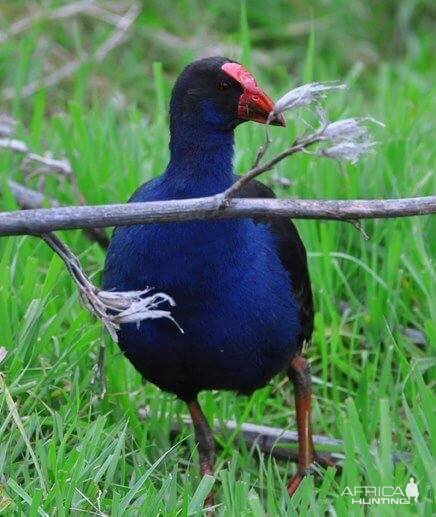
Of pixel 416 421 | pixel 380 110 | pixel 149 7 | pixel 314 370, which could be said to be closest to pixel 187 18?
pixel 149 7

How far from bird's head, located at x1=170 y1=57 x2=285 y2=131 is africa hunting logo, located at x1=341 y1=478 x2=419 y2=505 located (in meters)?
0.88

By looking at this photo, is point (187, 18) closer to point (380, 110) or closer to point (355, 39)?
point (355, 39)

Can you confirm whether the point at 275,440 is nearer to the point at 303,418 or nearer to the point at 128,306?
the point at 303,418

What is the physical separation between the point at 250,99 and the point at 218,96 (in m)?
0.09

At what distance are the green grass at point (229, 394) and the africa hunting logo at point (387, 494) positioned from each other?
0.9 inches

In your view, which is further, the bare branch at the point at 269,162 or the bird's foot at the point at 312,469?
the bird's foot at the point at 312,469

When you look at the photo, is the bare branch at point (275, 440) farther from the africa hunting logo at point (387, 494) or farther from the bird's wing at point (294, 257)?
the africa hunting logo at point (387, 494)

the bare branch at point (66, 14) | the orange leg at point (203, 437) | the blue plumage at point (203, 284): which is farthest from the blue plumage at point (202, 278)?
the bare branch at point (66, 14)

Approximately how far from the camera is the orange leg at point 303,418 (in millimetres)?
3289

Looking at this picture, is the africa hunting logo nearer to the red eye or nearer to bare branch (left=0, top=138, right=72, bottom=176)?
the red eye

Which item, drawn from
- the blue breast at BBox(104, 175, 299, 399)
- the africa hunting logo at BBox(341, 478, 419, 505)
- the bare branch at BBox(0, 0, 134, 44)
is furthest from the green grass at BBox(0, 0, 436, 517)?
the bare branch at BBox(0, 0, 134, 44)

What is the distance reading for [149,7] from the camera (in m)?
6.23

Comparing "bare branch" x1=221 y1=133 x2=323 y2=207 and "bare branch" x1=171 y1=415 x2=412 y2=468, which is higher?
"bare branch" x1=221 y1=133 x2=323 y2=207

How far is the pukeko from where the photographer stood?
2.93 metres
